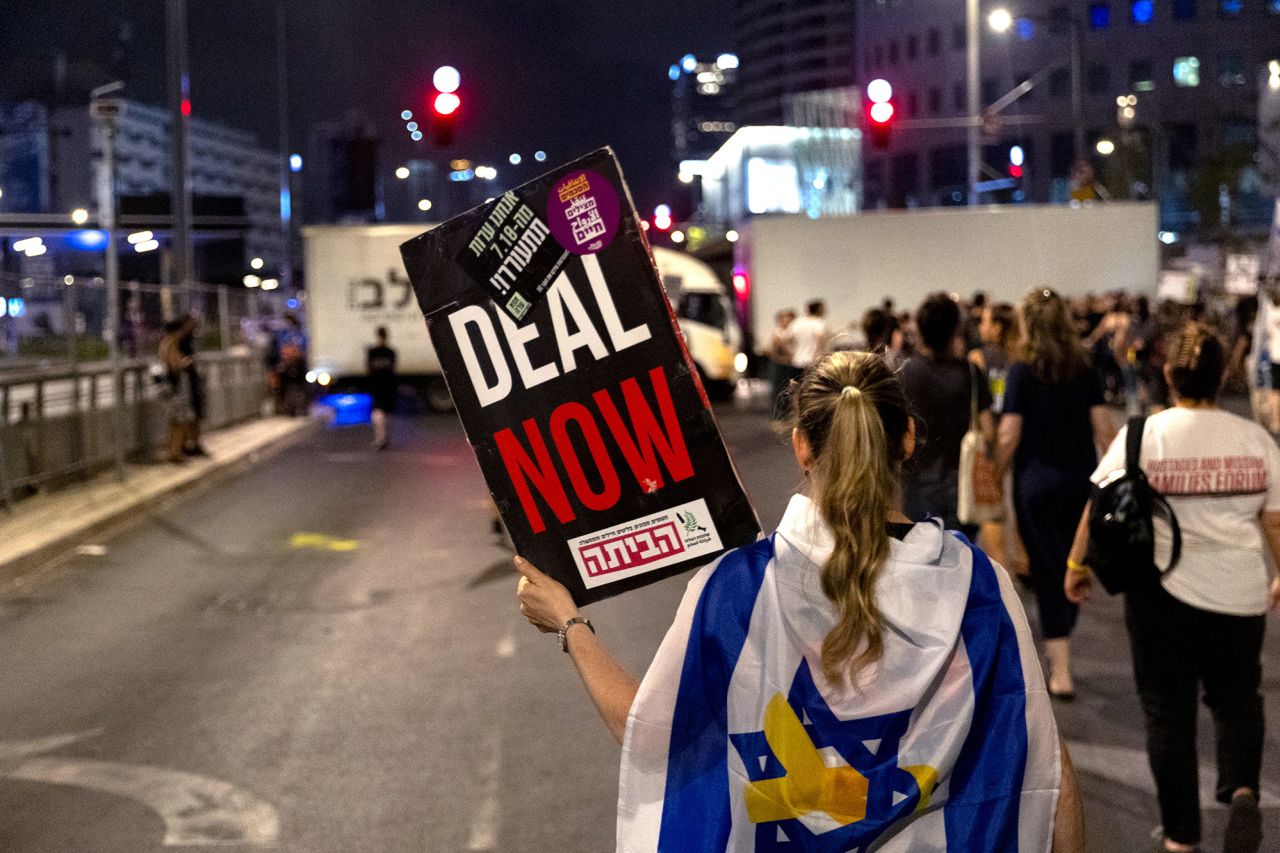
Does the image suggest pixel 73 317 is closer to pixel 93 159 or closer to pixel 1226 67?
Result: pixel 1226 67

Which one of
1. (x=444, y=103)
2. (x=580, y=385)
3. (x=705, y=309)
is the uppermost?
(x=444, y=103)

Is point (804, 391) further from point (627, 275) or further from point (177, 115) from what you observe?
point (177, 115)

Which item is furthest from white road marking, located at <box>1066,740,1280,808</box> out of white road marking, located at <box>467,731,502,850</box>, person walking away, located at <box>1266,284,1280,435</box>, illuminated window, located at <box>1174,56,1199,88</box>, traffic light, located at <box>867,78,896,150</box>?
illuminated window, located at <box>1174,56,1199,88</box>

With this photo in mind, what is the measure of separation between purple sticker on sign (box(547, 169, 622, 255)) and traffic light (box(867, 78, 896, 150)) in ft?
66.5

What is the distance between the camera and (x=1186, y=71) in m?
87.4

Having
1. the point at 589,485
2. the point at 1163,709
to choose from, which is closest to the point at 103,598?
the point at 1163,709

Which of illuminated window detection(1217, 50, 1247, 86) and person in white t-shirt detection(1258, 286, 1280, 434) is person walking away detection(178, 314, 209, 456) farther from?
illuminated window detection(1217, 50, 1247, 86)

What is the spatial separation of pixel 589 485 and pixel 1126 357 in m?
22.0

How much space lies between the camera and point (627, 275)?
263cm

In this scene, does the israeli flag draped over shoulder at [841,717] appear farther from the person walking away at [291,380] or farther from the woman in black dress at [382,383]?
the person walking away at [291,380]

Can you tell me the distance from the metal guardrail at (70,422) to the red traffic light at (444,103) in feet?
15.1

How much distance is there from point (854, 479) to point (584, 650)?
603 mm

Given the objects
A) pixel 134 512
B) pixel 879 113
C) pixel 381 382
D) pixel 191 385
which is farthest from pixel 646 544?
pixel 879 113

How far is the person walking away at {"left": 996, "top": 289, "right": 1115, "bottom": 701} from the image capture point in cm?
706
